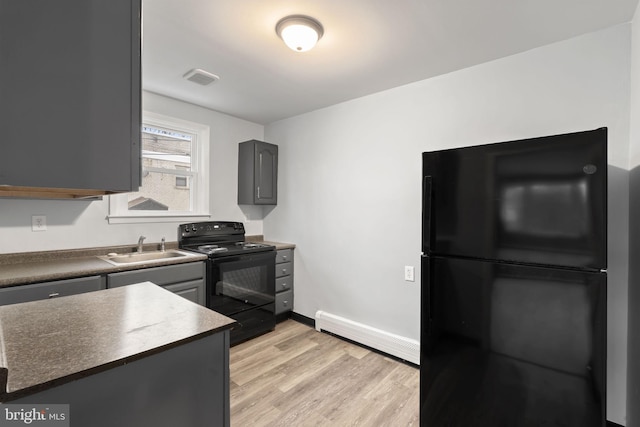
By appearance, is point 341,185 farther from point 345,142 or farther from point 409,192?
point 409,192

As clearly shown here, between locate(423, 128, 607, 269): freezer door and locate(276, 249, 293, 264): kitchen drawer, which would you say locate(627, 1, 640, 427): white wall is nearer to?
locate(423, 128, 607, 269): freezer door

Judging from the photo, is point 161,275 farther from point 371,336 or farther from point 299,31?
point 299,31

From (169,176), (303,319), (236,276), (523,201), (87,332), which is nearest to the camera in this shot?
(87,332)

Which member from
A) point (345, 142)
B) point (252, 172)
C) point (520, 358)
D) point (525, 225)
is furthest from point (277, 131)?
point (520, 358)

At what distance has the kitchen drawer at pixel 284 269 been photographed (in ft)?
11.3

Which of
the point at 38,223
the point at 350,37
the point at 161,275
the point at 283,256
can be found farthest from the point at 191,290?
the point at 350,37

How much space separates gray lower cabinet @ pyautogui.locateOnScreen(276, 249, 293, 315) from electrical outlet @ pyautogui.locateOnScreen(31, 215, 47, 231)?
6.80ft

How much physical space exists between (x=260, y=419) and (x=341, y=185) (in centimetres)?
214

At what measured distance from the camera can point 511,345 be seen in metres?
1.43

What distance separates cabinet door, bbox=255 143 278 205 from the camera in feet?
11.6

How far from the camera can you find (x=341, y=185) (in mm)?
3115

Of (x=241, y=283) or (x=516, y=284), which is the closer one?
(x=516, y=284)

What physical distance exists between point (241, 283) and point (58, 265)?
144 cm

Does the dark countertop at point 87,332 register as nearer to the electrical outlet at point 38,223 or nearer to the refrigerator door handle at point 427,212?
the refrigerator door handle at point 427,212
